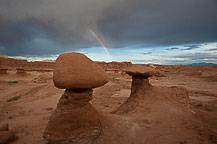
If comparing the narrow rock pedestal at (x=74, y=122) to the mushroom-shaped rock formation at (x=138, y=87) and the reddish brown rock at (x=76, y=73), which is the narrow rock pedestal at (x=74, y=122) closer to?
the reddish brown rock at (x=76, y=73)

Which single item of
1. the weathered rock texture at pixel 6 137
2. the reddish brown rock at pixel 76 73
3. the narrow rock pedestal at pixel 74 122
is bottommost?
the weathered rock texture at pixel 6 137

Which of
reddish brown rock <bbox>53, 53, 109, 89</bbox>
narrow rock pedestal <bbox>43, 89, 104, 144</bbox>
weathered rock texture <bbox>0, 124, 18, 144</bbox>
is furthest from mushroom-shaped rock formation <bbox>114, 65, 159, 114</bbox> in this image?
weathered rock texture <bbox>0, 124, 18, 144</bbox>

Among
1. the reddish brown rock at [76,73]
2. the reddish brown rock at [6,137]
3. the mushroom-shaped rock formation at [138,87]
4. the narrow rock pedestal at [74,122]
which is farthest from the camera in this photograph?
the mushroom-shaped rock formation at [138,87]

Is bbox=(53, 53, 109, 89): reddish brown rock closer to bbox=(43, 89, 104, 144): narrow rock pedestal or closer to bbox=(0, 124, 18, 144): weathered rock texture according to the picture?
bbox=(43, 89, 104, 144): narrow rock pedestal

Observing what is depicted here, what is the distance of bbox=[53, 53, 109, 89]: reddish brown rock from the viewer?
287cm

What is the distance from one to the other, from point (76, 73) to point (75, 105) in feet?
3.04

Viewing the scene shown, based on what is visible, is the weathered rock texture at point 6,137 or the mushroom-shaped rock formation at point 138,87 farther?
the mushroom-shaped rock formation at point 138,87

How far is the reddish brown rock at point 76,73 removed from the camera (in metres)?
2.87

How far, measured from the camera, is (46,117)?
20.1ft

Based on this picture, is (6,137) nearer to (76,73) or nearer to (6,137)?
(6,137)

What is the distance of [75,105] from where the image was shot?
3248 mm

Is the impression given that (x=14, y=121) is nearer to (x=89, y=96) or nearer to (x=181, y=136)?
(x=89, y=96)

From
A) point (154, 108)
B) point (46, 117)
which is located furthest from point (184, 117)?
point (46, 117)

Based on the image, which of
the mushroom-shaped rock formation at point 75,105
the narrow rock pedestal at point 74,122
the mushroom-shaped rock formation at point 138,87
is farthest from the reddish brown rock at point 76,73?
the mushroom-shaped rock formation at point 138,87
